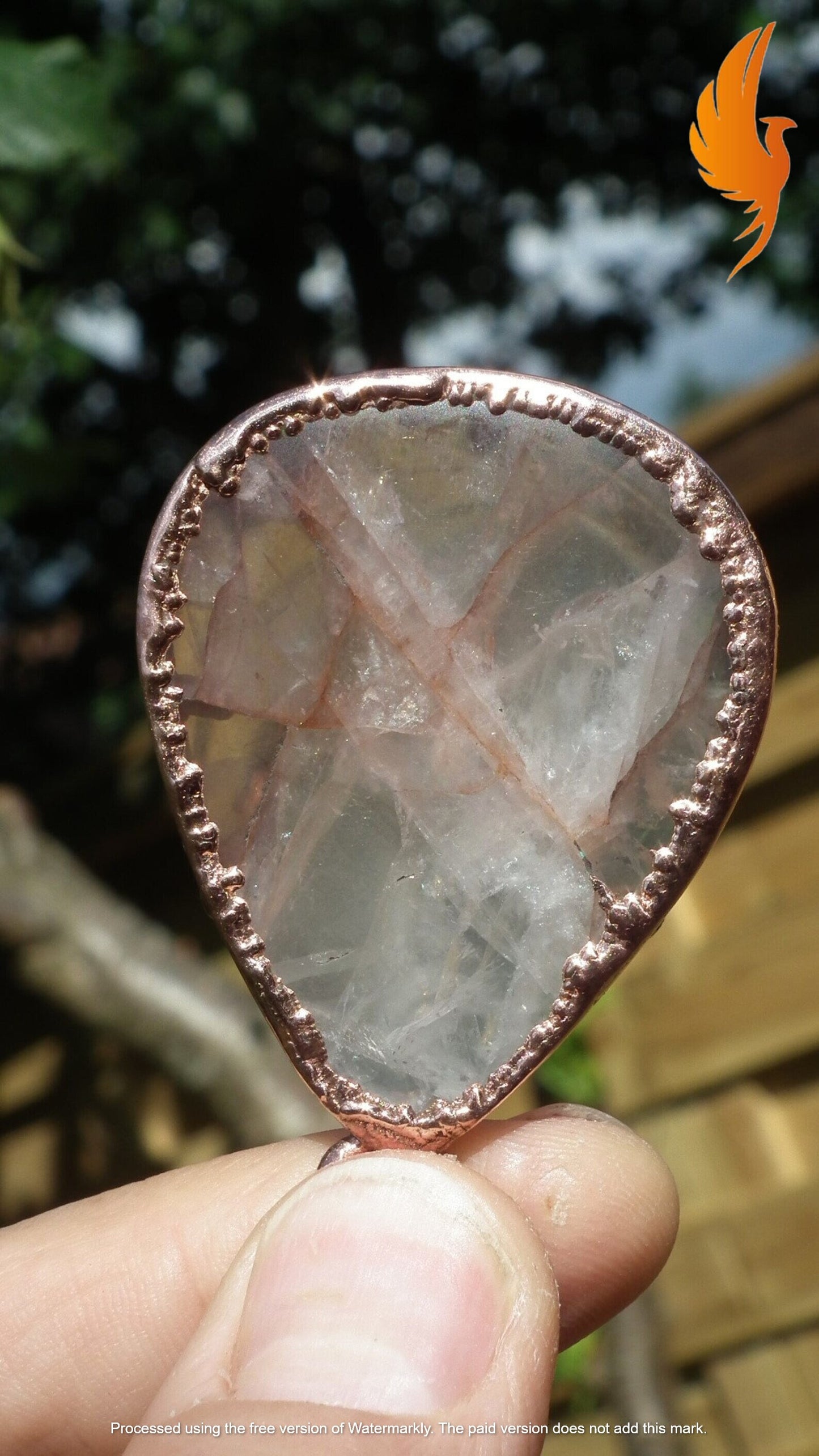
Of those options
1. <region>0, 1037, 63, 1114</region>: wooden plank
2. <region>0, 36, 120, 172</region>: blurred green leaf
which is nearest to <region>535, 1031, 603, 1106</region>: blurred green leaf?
<region>0, 1037, 63, 1114</region>: wooden plank

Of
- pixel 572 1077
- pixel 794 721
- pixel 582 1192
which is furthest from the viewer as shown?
pixel 572 1077

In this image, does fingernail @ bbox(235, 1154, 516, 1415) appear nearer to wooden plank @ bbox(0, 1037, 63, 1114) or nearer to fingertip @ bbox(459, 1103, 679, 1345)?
fingertip @ bbox(459, 1103, 679, 1345)

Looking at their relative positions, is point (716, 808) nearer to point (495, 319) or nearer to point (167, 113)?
point (167, 113)

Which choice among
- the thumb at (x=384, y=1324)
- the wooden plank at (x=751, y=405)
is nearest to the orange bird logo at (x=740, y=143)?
the wooden plank at (x=751, y=405)

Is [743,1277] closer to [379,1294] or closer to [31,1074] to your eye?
[379,1294]

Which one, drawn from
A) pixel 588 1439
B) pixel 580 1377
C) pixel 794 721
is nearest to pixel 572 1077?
pixel 580 1377

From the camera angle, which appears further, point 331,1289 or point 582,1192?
point 582,1192
